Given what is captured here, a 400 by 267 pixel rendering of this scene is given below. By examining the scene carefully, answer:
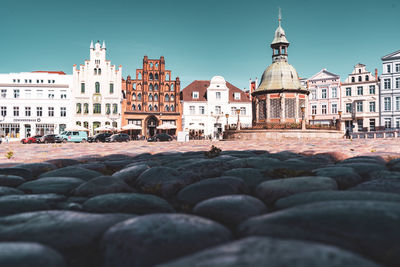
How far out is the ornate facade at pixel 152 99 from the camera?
43281 millimetres

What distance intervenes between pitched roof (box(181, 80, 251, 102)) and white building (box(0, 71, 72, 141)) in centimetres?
1817

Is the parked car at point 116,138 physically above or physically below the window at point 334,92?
below

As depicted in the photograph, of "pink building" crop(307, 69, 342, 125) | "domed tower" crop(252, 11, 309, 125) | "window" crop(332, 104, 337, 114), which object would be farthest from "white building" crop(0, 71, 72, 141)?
"window" crop(332, 104, 337, 114)

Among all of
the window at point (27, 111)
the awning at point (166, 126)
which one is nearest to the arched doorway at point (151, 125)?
the awning at point (166, 126)

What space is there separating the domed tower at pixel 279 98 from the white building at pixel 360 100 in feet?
80.3

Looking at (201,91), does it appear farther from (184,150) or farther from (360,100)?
(184,150)

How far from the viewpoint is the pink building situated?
49.8 m

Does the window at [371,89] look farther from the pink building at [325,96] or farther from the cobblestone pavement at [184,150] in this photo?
the cobblestone pavement at [184,150]

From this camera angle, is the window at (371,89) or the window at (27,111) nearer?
the window at (27,111)

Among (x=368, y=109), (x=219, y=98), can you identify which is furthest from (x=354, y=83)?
(x=219, y=98)

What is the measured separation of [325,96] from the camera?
5100 cm

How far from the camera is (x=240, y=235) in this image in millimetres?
1296

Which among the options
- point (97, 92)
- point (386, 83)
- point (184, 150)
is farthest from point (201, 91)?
point (184, 150)

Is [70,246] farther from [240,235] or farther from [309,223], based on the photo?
[309,223]
